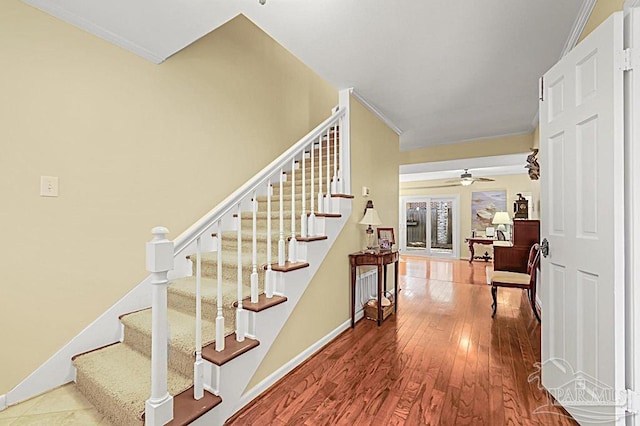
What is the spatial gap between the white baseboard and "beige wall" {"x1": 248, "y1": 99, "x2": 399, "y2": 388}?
0.12 feet

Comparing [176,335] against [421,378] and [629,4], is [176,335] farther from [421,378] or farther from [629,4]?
[629,4]

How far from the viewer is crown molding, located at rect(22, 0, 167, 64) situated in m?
1.82

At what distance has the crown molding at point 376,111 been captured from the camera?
3258mm

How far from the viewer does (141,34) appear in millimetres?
Answer: 2090

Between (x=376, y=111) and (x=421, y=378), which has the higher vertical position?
(x=376, y=111)

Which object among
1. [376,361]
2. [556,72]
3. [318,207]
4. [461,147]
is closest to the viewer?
[556,72]

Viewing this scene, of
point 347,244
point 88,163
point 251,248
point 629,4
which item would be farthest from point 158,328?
point 629,4

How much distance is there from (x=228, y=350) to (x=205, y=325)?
Result: 0.33m

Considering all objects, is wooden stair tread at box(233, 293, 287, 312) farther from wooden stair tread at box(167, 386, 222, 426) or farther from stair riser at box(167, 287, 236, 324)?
wooden stair tread at box(167, 386, 222, 426)

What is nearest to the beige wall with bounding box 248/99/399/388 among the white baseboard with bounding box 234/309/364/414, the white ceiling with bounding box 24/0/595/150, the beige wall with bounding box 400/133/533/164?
the white baseboard with bounding box 234/309/364/414

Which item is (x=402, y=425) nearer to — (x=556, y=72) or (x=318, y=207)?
(x=318, y=207)

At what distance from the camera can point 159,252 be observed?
1.35 meters

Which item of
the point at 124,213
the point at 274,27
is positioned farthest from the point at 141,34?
the point at 124,213

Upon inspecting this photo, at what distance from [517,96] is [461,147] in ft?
6.60
